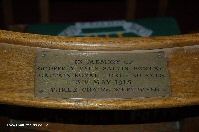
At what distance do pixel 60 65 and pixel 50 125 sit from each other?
0.44 ft

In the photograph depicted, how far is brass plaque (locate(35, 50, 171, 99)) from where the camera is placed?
56 centimetres

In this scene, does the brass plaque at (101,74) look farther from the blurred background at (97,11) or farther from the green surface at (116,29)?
the blurred background at (97,11)

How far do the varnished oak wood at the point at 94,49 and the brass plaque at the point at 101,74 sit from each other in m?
0.01

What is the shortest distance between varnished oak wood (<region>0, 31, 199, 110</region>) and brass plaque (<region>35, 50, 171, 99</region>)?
0.4 inches

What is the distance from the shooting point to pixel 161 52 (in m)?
0.58

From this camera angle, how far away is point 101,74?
57 cm

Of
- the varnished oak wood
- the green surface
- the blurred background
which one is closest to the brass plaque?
the varnished oak wood

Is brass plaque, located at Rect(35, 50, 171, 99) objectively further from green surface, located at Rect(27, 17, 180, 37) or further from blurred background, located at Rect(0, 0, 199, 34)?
blurred background, located at Rect(0, 0, 199, 34)

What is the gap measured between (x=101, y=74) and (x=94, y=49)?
4cm

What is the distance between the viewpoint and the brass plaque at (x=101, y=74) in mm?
555

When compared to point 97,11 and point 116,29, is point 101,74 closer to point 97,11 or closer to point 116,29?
point 116,29

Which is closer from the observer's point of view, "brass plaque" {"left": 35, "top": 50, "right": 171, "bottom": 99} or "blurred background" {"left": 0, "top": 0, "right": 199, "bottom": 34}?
"brass plaque" {"left": 35, "top": 50, "right": 171, "bottom": 99}

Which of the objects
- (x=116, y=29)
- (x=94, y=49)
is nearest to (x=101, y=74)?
(x=94, y=49)

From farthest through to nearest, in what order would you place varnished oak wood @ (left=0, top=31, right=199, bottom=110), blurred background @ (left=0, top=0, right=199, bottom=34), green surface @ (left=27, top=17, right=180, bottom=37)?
blurred background @ (left=0, top=0, right=199, bottom=34), green surface @ (left=27, top=17, right=180, bottom=37), varnished oak wood @ (left=0, top=31, right=199, bottom=110)
